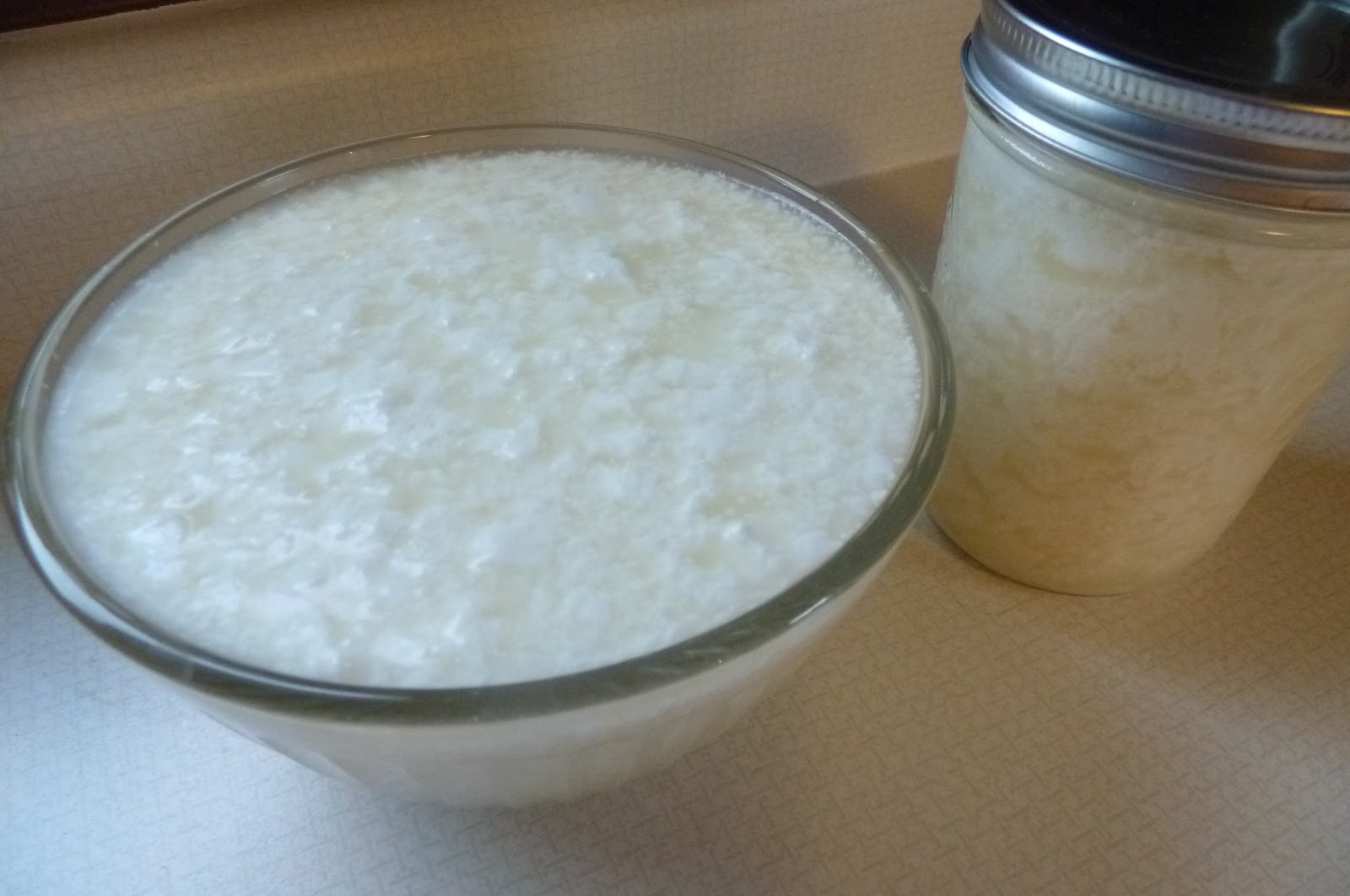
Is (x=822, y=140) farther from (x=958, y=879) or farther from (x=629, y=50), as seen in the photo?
(x=958, y=879)

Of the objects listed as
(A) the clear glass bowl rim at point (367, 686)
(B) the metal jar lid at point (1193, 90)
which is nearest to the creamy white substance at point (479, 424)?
(A) the clear glass bowl rim at point (367, 686)

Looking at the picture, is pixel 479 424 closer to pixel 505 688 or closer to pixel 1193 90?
pixel 505 688

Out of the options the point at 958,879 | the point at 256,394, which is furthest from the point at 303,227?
the point at 958,879

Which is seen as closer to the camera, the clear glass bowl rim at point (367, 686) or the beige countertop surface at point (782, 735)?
the clear glass bowl rim at point (367, 686)

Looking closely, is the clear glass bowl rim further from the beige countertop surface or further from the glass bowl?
the beige countertop surface

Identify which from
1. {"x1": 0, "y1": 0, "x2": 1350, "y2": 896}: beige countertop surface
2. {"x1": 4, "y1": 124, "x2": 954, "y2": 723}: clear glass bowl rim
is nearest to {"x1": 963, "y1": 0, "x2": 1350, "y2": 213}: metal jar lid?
{"x1": 4, "y1": 124, "x2": 954, "y2": 723}: clear glass bowl rim

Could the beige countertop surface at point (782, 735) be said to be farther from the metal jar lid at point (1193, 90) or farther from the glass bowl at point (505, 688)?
the metal jar lid at point (1193, 90)
